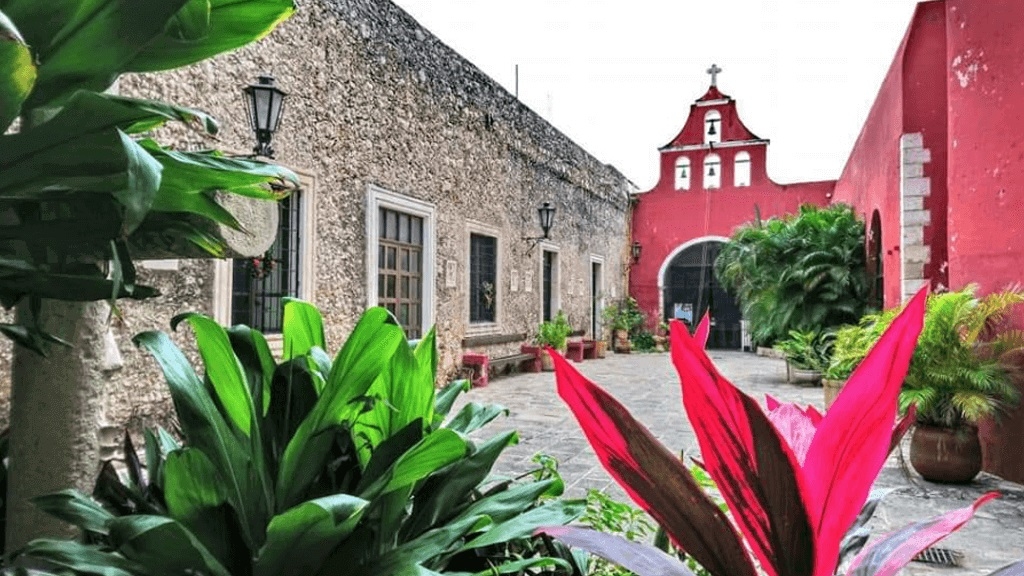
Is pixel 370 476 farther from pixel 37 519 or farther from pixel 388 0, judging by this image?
pixel 388 0

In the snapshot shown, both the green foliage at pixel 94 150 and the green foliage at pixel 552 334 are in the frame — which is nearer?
the green foliage at pixel 94 150

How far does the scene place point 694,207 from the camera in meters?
14.0

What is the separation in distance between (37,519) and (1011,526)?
11.3ft

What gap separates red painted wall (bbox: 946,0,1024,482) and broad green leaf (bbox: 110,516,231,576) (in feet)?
12.8

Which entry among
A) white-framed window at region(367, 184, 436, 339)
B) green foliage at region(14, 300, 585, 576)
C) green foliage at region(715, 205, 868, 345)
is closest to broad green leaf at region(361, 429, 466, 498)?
green foliage at region(14, 300, 585, 576)

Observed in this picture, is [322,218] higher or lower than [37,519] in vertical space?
higher

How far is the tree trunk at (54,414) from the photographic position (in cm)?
94

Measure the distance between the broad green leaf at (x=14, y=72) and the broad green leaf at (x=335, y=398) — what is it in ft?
1.69

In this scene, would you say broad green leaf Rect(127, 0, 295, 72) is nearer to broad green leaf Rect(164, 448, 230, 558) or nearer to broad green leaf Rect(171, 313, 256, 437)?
broad green leaf Rect(171, 313, 256, 437)

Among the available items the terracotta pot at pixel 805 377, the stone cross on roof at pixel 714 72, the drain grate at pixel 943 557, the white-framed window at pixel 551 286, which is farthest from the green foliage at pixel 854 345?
the stone cross on roof at pixel 714 72

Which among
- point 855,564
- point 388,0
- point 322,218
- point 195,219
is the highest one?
point 388,0

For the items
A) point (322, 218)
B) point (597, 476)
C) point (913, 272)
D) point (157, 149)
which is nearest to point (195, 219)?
point (157, 149)

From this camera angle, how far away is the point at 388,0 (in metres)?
6.07

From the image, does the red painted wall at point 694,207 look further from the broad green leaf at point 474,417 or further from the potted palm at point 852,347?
the broad green leaf at point 474,417
